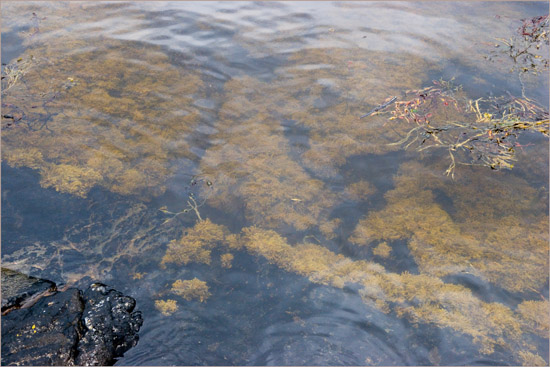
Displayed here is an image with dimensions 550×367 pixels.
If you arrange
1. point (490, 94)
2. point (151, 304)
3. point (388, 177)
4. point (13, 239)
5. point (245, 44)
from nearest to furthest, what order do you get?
1. point (151, 304)
2. point (13, 239)
3. point (388, 177)
4. point (490, 94)
5. point (245, 44)

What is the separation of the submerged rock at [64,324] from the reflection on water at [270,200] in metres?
0.11

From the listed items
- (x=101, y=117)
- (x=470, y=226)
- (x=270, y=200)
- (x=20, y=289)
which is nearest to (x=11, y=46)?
(x=101, y=117)

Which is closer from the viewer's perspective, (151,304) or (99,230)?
(151,304)

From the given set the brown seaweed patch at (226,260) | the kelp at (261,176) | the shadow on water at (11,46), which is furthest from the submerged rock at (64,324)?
the shadow on water at (11,46)

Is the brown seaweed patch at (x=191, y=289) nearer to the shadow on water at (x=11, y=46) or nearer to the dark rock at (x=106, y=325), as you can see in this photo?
the dark rock at (x=106, y=325)

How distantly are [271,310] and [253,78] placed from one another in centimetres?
309

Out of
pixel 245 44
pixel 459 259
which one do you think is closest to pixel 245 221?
pixel 459 259

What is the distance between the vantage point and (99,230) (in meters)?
3.17

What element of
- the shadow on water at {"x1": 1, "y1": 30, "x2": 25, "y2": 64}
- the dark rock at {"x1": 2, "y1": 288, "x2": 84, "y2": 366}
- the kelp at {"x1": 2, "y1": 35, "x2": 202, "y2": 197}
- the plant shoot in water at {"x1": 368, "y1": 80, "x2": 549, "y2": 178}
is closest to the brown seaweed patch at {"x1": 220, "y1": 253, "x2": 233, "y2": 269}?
the kelp at {"x1": 2, "y1": 35, "x2": 202, "y2": 197}

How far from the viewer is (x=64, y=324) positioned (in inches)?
94.0

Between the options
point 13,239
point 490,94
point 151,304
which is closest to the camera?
point 151,304

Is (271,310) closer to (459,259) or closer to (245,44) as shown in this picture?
(459,259)

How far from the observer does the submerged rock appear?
7.32 ft

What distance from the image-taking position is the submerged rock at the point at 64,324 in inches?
87.8
